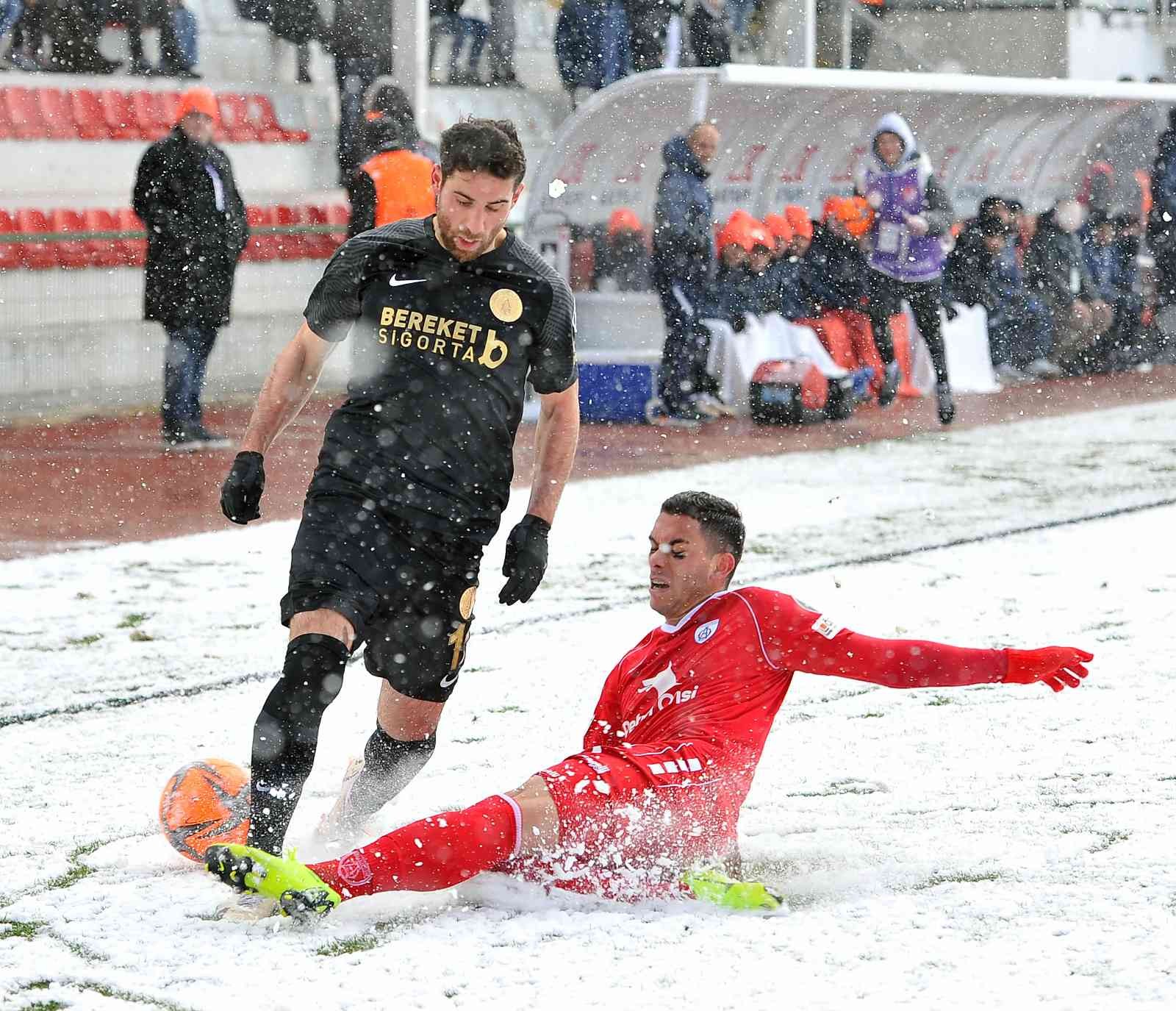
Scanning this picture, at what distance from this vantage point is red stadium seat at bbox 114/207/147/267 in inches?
589

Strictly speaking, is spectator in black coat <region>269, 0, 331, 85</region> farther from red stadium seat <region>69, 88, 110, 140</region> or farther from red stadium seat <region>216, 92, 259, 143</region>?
red stadium seat <region>69, 88, 110, 140</region>

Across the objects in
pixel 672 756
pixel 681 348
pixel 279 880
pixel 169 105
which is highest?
pixel 169 105

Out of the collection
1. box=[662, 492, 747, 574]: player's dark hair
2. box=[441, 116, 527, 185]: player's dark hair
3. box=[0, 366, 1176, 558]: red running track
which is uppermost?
box=[441, 116, 527, 185]: player's dark hair

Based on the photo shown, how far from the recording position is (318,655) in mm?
3930

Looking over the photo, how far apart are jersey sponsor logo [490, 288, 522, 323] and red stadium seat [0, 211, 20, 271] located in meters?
10.7

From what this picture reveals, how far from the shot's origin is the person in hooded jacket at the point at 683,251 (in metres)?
13.6

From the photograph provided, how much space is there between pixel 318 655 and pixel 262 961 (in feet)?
2.08

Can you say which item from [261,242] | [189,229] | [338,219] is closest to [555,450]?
[189,229]

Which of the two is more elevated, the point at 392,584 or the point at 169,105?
the point at 169,105

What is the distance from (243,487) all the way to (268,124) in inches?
581

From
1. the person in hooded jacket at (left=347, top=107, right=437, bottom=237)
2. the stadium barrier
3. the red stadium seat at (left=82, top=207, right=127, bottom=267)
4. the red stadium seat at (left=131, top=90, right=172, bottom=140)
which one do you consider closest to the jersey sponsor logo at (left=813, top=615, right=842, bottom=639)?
the person in hooded jacket at (left=347, top=107, right=437, bottom=237)

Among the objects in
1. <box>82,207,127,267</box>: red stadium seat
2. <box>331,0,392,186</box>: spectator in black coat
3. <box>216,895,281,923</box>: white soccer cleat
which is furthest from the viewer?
<box>331,0,392,186</box>: spectator in black coat

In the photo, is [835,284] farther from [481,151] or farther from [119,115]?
[481,151]

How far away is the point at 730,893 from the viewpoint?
397 cm
